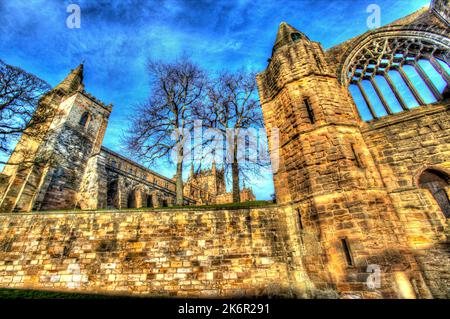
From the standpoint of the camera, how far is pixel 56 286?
7105 millimetres

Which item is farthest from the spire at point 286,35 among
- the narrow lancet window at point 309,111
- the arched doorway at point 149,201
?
the arched doorway at point 149,201

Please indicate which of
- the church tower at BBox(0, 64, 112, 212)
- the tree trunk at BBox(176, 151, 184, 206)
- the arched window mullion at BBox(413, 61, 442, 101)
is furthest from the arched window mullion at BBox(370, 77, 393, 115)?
the church tower at BBox(0, 64, 112, 212)

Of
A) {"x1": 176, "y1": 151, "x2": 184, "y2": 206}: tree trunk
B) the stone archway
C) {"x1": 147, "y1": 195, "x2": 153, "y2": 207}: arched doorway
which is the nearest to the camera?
{"x1": 176, "y1": 151, "x2": 184, "y2": 206}: tree trunk

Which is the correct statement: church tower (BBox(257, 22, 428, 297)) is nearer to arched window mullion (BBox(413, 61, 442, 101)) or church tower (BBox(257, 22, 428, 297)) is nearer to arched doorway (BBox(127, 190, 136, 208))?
arched window mullion (BBox(413, 61, 442, 101))

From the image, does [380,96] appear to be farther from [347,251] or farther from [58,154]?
[58,154]

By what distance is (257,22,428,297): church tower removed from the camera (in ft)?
17.7

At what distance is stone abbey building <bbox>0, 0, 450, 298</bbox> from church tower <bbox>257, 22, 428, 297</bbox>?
4 centimetres

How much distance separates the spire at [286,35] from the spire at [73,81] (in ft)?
79.7

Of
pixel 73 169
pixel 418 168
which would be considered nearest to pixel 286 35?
pixel 418 168

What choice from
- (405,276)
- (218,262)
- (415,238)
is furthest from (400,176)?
(218,262)

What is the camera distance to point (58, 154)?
1856 centimetres
